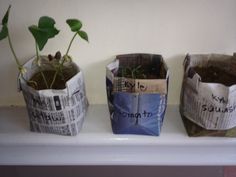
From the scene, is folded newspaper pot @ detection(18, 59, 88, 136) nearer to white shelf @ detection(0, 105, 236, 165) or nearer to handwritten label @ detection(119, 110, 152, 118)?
white shelf @ detection(0, 105, 236, 165)

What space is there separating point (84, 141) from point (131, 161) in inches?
6.2

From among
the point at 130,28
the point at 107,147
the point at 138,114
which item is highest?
the point at 130,28

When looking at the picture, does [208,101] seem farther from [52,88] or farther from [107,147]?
[52,88]

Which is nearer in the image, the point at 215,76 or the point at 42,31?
the point at 42,31

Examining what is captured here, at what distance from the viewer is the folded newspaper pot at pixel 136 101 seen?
652 mm

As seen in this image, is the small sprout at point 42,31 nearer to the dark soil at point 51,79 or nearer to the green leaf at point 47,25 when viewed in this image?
the green leaf at point 47,25

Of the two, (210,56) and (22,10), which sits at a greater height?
(22,10)

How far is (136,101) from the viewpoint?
0.66m

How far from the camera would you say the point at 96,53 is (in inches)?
30.9

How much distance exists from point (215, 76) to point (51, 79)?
0.47 m

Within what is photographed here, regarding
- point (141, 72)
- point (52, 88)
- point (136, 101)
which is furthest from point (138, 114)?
point (52, 88)

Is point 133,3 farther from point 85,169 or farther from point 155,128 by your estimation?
point 85,169

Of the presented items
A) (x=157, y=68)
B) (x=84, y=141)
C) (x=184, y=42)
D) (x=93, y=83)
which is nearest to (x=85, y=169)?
(x=84, y=141)

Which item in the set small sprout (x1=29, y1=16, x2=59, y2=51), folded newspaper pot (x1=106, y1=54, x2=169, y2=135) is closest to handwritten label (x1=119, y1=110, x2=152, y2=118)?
folded newspaper pot (x1=106, y1=54, x2=169, y2=135)
